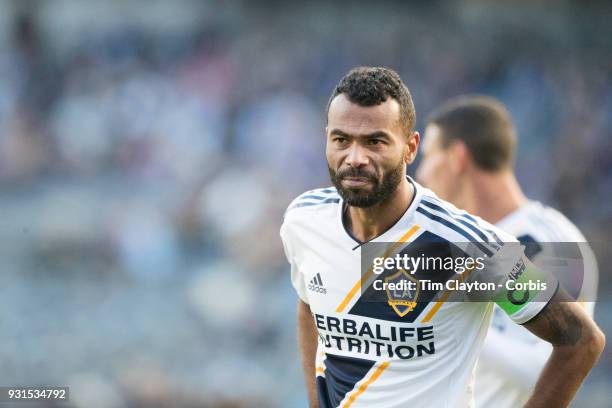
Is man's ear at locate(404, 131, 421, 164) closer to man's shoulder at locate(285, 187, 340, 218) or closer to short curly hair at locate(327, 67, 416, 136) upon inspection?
short curly hair at locate(327, 67, 416, 136)

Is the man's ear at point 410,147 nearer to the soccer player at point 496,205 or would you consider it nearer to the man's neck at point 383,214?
the man's neck at point 383,214

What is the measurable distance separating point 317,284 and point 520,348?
144cm

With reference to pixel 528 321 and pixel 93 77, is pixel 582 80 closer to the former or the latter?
pixel 93 77

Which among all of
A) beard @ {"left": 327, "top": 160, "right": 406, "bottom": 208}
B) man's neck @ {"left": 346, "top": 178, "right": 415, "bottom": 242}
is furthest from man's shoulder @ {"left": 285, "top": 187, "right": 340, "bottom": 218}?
beard @ {"left": 327, "top": 160, "right": 406, "bottom": 208}

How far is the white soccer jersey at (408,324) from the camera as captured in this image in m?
3.18

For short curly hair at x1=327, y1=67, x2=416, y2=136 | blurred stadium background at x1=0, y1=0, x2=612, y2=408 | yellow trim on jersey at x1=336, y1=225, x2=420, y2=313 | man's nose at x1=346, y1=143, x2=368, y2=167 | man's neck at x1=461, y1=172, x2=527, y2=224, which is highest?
blurred stadium background at x1=0, y1=0, x2=612, y2=408

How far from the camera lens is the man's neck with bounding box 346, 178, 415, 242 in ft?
10.7

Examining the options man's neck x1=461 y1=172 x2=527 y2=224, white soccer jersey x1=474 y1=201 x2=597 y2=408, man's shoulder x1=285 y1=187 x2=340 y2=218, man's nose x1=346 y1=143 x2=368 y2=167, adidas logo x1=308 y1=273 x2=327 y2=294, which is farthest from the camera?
man's neck x1=461 y1=172 x2=527 y2=224

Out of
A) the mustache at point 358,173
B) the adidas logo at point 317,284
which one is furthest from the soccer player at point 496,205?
the mustache at point 358,173

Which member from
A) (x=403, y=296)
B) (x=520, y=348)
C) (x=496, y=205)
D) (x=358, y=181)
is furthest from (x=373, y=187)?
(x=496, y=205)

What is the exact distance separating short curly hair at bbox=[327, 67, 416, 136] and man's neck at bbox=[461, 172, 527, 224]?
194 cm

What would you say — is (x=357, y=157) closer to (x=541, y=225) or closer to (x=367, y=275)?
(x=367, y=275)

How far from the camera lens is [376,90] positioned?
314cm

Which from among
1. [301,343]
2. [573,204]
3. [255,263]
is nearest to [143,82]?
[255,263]
